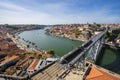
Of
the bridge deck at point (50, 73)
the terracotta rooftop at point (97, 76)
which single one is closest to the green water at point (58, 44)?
the bridge deck at point (50, 73)

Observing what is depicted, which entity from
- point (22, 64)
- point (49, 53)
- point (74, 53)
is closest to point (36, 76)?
point (74, 53)

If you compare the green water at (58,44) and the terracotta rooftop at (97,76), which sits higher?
the terracotta rooftop at (97,76)

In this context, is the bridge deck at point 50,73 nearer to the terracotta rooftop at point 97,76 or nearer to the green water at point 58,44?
the terracotta rooftop at point 97,76

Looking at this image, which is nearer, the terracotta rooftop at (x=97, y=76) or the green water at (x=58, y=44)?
the terracotta rooftop at (x=97, y=76)

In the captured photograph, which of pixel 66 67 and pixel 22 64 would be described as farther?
pixel 22 64

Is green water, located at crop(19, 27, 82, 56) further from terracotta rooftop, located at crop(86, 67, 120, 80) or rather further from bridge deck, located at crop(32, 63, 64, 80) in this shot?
terracotta rooftop, located at crop(86, 67, 120, 80)

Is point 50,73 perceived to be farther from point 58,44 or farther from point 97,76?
point 58,44

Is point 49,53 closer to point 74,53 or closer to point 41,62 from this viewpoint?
point 41,62

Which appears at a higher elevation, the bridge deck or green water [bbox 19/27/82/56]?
the bridge deck

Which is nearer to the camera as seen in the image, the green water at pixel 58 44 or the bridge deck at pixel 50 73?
the bridge deck at pixel 50 73

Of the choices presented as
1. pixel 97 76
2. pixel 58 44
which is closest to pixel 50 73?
pixel 97 76

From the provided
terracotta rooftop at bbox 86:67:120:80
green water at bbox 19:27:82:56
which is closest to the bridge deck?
terracotta rooftop at bbox 86:67:120:80
